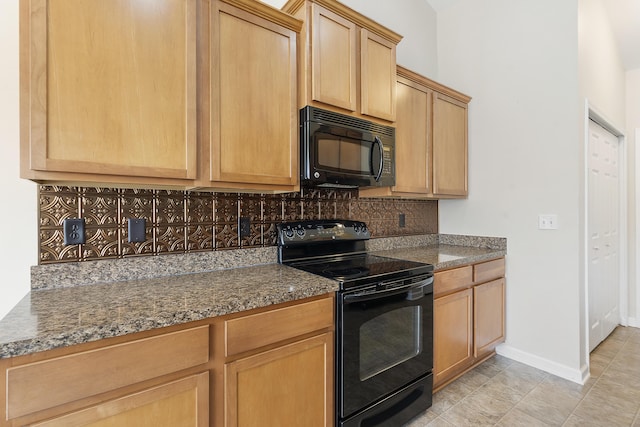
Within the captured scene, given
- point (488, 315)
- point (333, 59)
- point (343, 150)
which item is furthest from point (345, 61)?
point (488, 315)

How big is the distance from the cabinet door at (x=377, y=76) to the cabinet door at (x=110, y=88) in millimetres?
1020

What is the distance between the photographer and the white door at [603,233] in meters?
2.66

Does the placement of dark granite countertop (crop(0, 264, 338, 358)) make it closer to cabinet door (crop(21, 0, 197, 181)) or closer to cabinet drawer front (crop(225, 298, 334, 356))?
cabinet drawer front (crop(225, 298, 334, 356))

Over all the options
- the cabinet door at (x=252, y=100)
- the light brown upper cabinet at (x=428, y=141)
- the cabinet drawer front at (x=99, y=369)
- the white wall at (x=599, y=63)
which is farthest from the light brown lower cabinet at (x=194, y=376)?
the white wall at (x=599, y=63)

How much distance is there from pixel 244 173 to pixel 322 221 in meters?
0.76

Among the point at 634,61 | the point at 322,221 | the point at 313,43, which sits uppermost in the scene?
the point at 634,61

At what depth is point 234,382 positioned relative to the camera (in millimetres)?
1180

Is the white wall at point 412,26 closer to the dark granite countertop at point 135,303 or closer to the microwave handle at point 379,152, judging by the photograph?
the microwave handle at point 379,152

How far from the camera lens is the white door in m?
2.66

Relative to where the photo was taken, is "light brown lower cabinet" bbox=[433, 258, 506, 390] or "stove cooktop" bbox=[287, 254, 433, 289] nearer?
"stove cooktop" bbox=[287, 254, 433, 289]

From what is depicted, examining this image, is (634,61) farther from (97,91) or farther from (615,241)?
(97,91)

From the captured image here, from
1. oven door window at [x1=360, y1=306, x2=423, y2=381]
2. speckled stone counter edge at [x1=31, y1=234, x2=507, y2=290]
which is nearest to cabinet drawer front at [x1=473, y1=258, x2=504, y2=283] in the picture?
oven door window at [x1=360, y1=306, x2=423, y2=381]

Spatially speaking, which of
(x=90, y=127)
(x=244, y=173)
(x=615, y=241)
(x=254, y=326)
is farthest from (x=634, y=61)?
(x=90, y=127)

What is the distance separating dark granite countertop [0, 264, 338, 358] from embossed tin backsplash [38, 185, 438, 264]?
0.17m
